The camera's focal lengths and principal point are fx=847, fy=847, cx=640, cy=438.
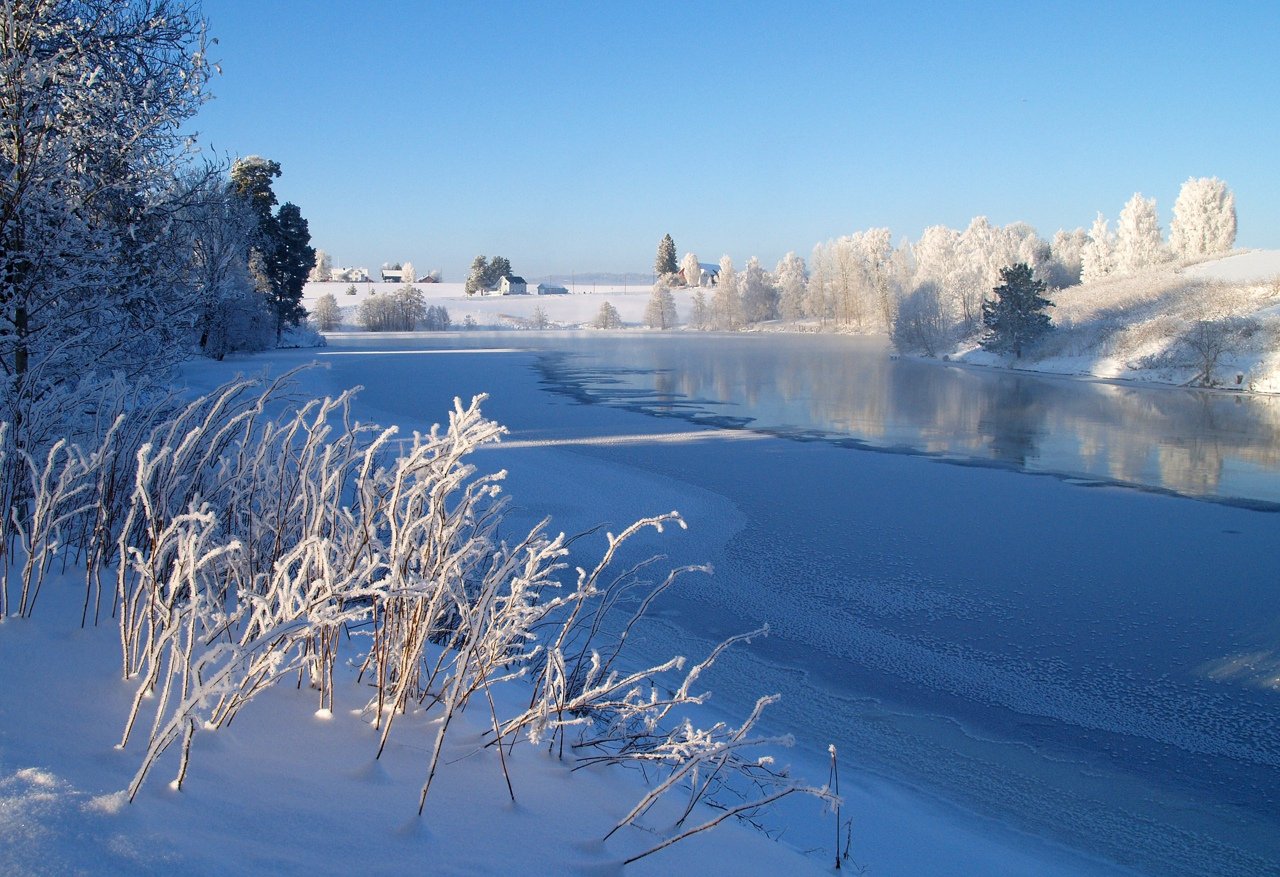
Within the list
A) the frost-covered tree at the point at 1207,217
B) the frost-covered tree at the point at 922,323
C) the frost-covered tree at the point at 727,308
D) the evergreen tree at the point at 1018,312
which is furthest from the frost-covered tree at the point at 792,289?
the evergreen tree at the point at 1018,312

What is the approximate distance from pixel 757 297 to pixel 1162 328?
54.1m

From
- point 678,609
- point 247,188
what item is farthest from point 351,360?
point 678,609

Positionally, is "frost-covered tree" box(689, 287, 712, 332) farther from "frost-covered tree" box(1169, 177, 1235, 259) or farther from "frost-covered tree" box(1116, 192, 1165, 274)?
"frost-covered tree" box(1169, 177, 1235, 259)

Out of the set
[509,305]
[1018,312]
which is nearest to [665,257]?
[509,305]

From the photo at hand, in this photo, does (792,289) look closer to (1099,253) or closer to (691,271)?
(1099,253)

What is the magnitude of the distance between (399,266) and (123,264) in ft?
490

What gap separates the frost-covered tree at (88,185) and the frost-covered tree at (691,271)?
4686 inches

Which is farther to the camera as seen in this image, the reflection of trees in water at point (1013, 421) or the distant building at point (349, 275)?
the distant building at point (349, 275)

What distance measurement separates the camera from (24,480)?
13.8ft

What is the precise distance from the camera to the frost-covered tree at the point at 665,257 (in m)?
130

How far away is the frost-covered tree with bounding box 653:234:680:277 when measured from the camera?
427 feet

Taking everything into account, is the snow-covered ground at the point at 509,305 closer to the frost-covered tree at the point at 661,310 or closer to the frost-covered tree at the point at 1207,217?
the frost-covered tree at the point at 661,310

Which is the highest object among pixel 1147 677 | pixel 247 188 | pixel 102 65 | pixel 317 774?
pixel 247 188

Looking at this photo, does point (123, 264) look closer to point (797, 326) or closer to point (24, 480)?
point (24, 480)
